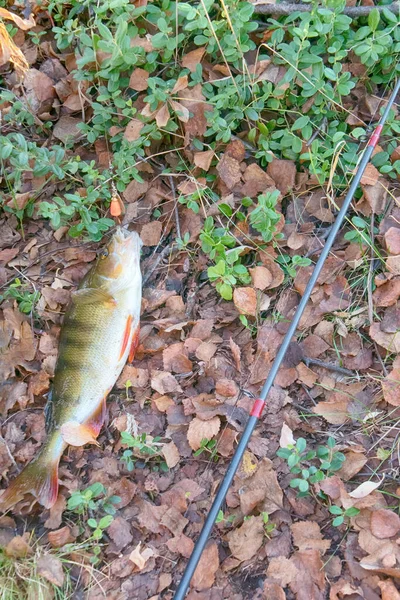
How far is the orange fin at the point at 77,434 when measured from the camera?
288cm

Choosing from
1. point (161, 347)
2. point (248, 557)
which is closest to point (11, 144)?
point (161, 347)

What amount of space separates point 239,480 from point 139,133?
2075 millimetres

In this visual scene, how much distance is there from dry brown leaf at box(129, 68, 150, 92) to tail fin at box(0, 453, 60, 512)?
2215 millimetres

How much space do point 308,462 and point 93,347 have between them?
1.32 meters

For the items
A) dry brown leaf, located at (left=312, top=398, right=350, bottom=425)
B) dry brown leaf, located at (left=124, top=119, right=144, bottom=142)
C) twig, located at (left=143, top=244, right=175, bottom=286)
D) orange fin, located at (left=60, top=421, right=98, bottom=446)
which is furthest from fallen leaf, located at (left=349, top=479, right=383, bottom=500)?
dry brown leaf, located at (left=124, top=119, right=144, bottom=142)

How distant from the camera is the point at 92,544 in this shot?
2.69 meters

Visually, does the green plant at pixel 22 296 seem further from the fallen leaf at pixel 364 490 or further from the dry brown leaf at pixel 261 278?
the fallen leaf at pixel 364 490

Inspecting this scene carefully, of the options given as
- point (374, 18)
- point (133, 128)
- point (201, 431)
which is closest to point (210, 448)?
point (201, 431)

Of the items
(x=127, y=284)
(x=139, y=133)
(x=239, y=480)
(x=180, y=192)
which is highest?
(x=139, y=133)

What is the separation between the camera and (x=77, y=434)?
290 centimetres

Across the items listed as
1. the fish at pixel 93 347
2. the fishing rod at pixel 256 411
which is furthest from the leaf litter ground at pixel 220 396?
the fishing rod at pixel 256 411

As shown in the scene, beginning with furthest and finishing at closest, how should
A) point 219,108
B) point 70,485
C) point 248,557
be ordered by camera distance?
point 219,108 < point 70,485 < point 248,557

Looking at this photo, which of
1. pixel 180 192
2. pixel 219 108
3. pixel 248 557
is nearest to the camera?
pixel 248 557

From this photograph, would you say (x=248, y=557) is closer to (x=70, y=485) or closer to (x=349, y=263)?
(x=70, y=485)
